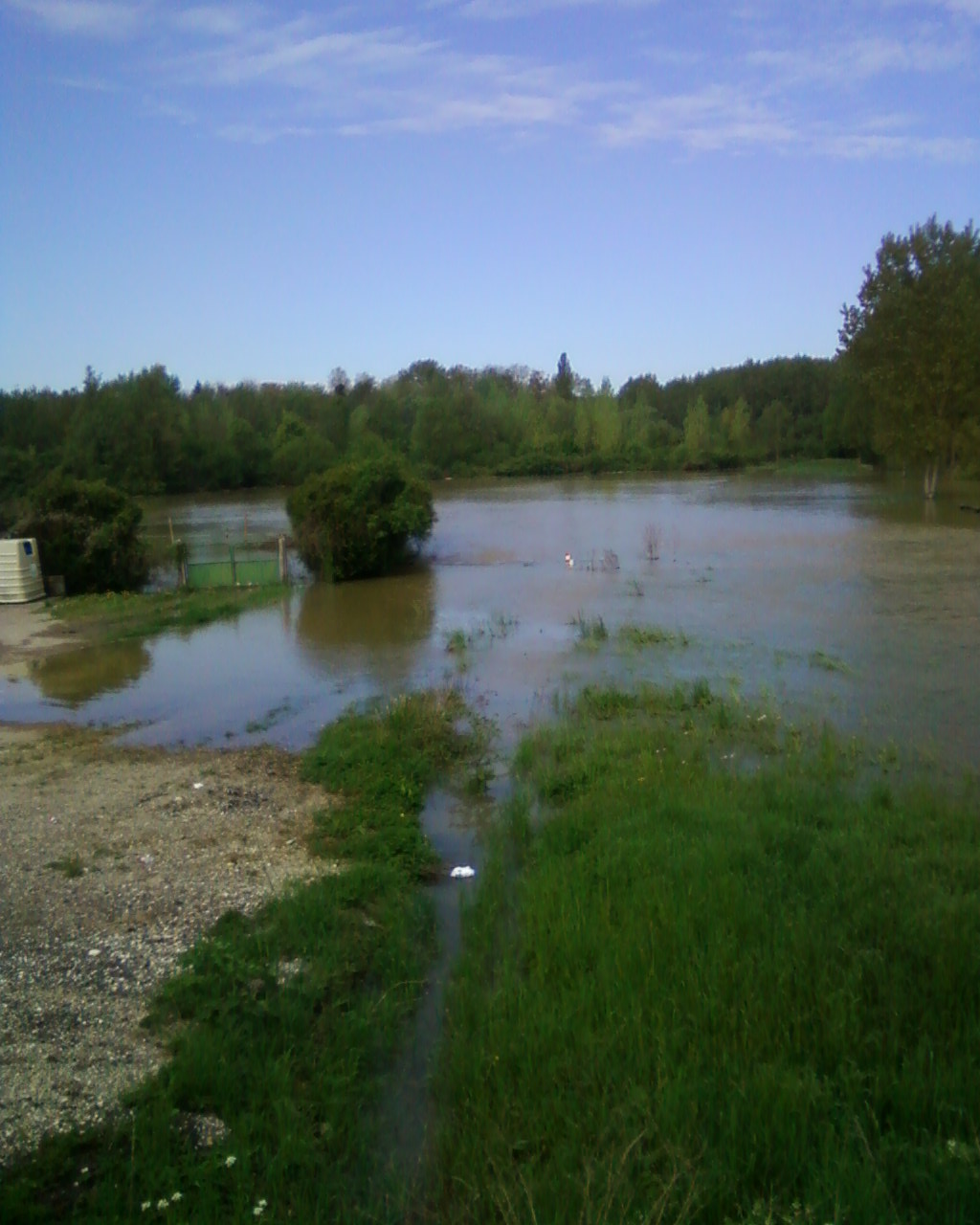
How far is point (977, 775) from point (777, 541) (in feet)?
75.5

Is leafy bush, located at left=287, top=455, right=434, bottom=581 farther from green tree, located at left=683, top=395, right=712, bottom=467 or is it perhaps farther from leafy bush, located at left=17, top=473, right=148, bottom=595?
green tree, located at left=683, top=395, right=712, bottom=467

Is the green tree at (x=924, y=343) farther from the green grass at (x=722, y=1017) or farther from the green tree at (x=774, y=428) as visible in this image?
the green tree at (x=774, y=428)

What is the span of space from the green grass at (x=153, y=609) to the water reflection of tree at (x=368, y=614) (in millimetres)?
1259

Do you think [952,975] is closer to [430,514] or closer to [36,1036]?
[36,1036]

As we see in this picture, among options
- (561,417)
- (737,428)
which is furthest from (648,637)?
(561,417)

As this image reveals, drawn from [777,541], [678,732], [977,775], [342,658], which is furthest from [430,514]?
[977,775]

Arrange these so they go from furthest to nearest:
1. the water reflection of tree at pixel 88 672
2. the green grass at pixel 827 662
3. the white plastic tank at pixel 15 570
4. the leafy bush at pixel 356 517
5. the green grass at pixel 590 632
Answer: the leafy bush at pixel 356 517 < the white plastic tank at pixel 15 570 < the green grass at pixel 590 632 < the water reflection of tree at pixel 88 672 < the green grass at pixel 827 662

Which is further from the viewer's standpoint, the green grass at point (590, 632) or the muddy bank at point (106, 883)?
the green grass at point (590, 632)

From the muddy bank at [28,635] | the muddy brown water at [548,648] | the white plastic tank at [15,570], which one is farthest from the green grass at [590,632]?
the white plastic tank at [15,570]

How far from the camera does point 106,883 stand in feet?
25.0

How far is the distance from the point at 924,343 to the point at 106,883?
3892 cm

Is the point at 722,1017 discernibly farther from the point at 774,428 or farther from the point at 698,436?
the point at 774,428

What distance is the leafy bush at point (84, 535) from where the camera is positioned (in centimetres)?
2550

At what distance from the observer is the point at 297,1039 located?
547 cm
